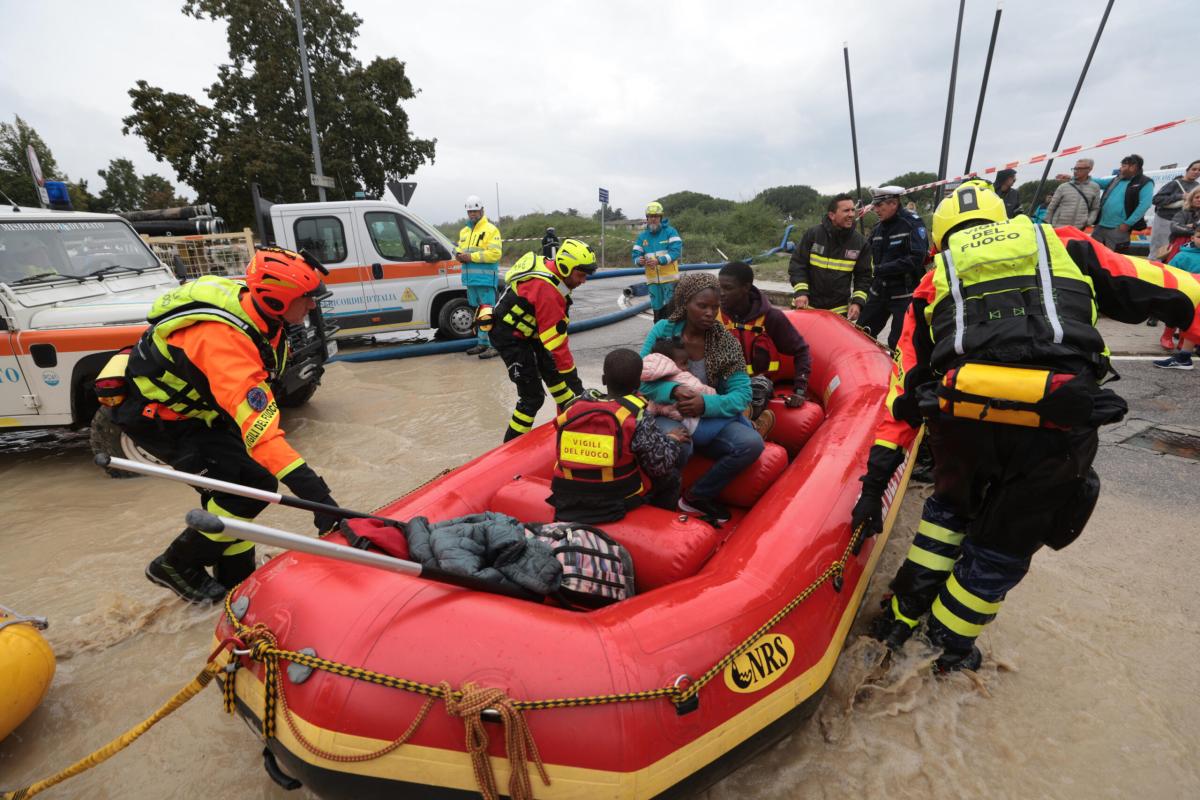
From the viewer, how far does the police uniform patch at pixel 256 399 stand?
222 centimetres

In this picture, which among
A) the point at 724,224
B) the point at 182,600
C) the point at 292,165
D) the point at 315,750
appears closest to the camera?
the point at 315,750

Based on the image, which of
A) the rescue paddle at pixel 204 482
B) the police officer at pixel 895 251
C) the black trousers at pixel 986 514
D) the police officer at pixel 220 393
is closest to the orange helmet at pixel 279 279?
the police officer at pixel 220 393

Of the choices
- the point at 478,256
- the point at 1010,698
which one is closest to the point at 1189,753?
the point at 1010,698

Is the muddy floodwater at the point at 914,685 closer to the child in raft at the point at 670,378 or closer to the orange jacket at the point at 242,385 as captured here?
the orange jacket at the point at 242,385

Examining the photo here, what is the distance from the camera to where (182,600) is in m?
2.95

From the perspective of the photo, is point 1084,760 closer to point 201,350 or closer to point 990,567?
point 990,567

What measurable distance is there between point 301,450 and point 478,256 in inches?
127

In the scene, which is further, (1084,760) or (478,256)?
(478,256)

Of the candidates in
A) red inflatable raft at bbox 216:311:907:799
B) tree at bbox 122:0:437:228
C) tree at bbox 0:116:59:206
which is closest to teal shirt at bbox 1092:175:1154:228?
red inflatable raft at bbox 216:311:907:799

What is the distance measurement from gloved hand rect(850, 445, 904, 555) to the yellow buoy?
9.75 feet

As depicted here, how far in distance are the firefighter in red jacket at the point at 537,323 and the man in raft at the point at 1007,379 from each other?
7.42ft

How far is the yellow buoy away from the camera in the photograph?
2000 mm

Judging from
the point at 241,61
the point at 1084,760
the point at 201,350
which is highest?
the point at 241,61

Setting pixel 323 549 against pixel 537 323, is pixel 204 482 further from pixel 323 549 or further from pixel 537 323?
pixel 537 323
